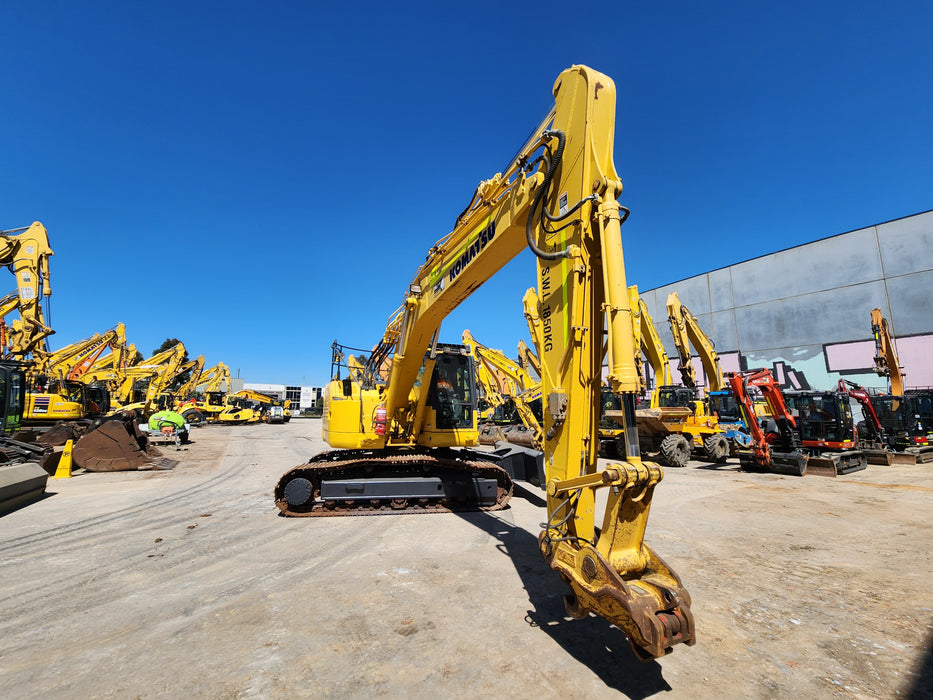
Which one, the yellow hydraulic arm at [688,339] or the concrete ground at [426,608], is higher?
the yellow hydraulic arm at [688,339]

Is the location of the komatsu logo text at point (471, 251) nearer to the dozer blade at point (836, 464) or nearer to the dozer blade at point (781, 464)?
the dozer blade at point (781, 464)

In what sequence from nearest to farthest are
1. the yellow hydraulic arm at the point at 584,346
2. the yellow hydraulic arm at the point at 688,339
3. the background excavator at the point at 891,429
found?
1. the yellow hydraulic arm at the point at 584,346
2. the yellow hydraulic arm at the point at 688,339
3. the background excavator at the point at 891,429

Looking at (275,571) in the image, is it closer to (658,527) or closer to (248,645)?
(248,645)

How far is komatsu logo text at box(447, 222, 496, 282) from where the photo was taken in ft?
16.8

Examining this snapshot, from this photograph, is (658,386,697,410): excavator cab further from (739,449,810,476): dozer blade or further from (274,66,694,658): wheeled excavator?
(274,66,694,658): wheeled excavator

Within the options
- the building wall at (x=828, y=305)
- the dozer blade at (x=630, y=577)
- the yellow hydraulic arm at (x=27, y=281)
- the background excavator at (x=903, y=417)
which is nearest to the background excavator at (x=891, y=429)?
the background excavator at (x=903, y=417)

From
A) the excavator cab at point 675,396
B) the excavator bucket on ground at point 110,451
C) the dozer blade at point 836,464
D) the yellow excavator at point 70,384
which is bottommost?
the dozer blade at point 836,464

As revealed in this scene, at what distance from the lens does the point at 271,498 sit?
30.5 feet

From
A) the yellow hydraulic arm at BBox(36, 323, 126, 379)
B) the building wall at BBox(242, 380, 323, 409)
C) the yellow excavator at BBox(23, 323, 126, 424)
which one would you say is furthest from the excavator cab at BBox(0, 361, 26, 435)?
the building wall at BBox(242, 380, 323, 409)

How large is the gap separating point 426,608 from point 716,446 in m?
13.1

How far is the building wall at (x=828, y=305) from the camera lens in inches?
883

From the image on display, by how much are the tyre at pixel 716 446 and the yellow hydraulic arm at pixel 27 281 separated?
22.4 metres

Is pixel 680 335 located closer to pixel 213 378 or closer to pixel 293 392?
pixel 213 378

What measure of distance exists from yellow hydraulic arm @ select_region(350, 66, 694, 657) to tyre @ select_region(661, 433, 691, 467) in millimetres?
10888
